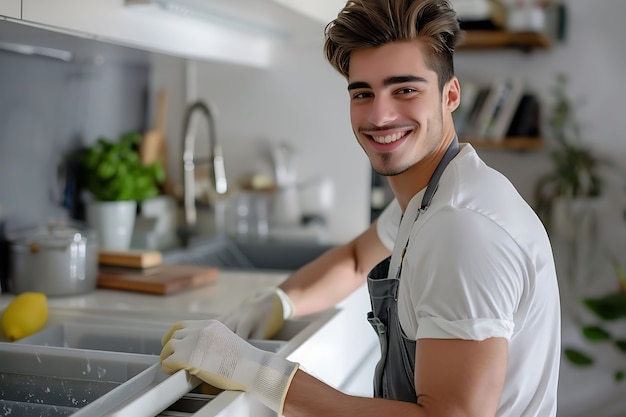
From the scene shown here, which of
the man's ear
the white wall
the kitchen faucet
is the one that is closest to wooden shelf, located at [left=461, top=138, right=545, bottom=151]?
the white wall

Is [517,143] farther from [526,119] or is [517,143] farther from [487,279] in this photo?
[487,279]

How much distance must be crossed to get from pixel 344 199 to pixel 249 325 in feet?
3.81

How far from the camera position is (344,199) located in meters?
2.69

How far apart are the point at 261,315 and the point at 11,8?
0.73 metres

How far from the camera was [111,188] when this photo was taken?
2.25 metres

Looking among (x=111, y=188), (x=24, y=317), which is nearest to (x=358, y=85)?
(x=24, y=317)

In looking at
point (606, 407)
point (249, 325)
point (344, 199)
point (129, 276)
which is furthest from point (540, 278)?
point (606, 407)

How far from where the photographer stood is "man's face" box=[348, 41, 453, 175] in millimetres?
1281

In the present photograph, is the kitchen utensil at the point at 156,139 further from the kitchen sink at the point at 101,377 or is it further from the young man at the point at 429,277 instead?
the young man at the point at 429,277

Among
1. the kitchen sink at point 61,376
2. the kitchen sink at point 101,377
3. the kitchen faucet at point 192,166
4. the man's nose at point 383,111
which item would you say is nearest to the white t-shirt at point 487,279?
the man's nose at point 383,111

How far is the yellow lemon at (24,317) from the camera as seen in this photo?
157cm

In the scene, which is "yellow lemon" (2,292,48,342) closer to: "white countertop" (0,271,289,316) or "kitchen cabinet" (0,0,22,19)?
"white countertop" (0,271,289,316)

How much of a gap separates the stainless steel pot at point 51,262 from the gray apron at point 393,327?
791 mm

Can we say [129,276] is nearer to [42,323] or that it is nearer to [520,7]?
[42,323]
